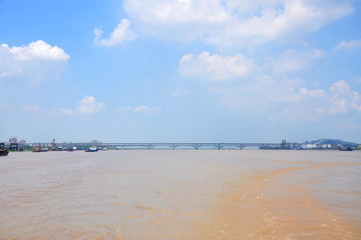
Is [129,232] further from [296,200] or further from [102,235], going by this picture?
[296,200]

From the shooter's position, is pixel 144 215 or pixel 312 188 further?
pixel 312 188

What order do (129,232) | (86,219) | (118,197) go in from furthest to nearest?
(118,197) < (86,219) < (129,232)

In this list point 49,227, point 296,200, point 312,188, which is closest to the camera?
point 49,227

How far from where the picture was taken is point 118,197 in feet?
42.4

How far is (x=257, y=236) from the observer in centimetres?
736

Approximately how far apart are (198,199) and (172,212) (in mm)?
2561

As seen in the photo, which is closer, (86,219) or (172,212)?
(86,219)

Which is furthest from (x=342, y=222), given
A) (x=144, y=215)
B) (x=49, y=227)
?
(x=49, y=227)

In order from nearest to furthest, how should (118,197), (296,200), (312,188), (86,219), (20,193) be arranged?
(86,219)
(296,200)
(118,197)
(20,193)
(312,188)

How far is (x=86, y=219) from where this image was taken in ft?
30.3

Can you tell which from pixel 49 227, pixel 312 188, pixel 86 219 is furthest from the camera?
pixel 312 188

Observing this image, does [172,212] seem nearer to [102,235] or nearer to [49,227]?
[102,235]

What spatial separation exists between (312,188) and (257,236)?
32.5 ft

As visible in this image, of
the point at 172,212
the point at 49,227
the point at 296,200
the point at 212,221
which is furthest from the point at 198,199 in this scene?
the point at 49,227
